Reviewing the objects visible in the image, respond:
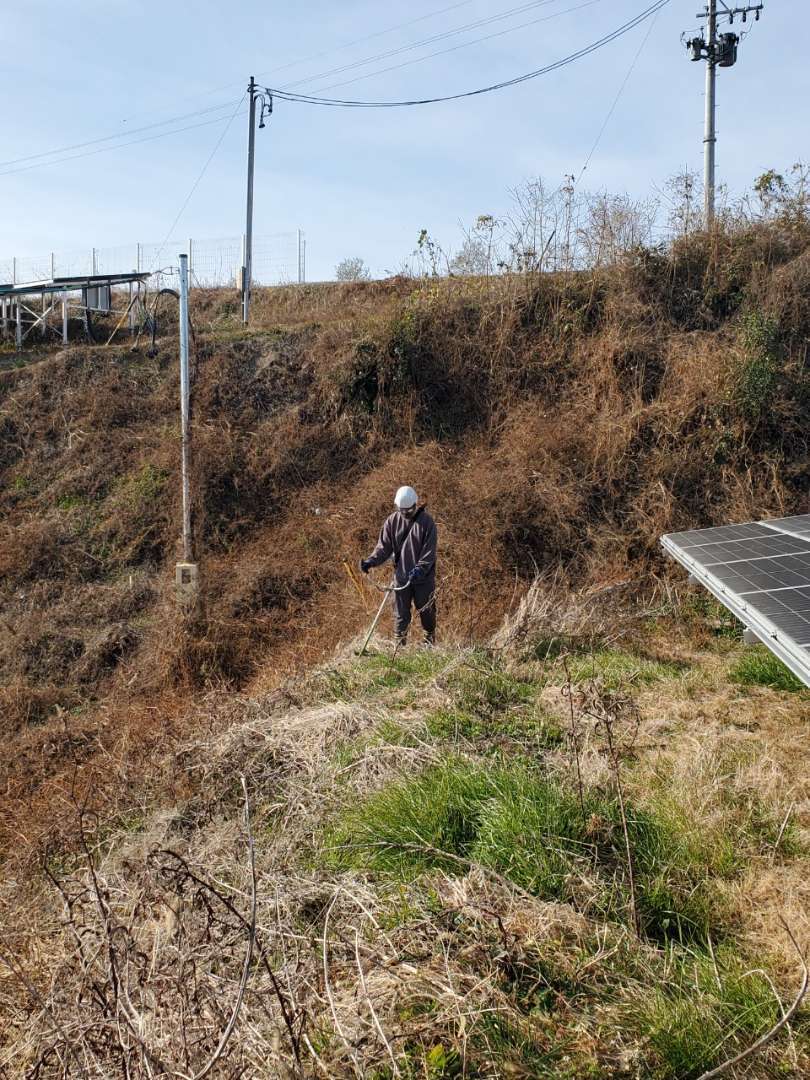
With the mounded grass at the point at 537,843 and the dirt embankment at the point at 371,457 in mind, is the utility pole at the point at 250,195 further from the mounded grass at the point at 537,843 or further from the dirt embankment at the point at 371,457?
the mounded grass at the point at 537,843

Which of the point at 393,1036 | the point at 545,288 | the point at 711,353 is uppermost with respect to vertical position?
the point at 545,288

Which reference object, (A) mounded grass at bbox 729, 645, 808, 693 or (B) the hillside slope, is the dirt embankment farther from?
(A) mounded grass at bbox 729, 645, 808, 693

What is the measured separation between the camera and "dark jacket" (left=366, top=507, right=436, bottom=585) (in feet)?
26.9

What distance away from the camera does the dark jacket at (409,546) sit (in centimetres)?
820

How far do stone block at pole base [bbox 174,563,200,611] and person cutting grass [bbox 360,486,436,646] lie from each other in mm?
3680

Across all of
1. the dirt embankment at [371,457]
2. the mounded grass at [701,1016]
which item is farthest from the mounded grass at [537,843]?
the dirt embankment at [371,457]

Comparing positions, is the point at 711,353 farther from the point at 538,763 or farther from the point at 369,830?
the point at 369,830

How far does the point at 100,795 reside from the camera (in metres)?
5.44

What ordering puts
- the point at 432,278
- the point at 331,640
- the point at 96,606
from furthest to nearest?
the point at 432,278 → the point at 96,606 → the point at 331,640

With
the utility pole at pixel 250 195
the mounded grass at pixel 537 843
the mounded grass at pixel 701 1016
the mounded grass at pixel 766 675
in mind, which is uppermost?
the utility pole at pixel 250 195

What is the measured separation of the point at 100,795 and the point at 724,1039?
436cm

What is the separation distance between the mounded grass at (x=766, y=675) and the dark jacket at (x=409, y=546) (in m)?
3.18

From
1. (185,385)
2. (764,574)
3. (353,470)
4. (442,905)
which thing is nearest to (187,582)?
(185,385)

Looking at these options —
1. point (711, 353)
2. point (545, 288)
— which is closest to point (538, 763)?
point (711, 353)
